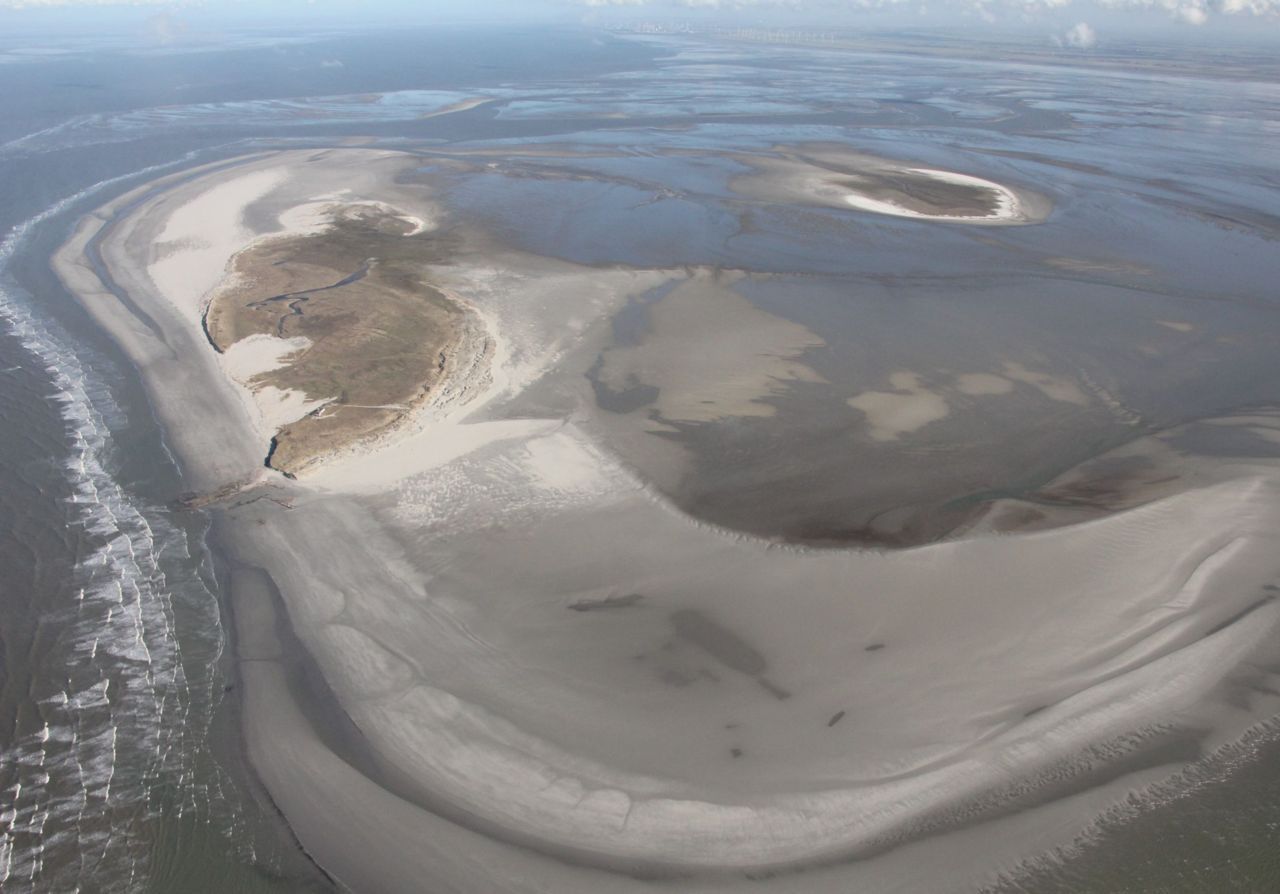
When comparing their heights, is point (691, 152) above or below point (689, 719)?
above

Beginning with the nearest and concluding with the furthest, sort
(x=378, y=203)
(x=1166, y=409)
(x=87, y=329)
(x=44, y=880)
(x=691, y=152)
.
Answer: (x=44, y=880), (x=1166, y=409), (x=87, y=329), (x=378, y=203), (x=691, y=152)

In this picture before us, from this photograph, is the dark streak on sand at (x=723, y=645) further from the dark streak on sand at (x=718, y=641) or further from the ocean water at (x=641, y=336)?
the ocean water at (x=641, y=336)

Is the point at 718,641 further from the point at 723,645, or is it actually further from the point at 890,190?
the point at 890,190

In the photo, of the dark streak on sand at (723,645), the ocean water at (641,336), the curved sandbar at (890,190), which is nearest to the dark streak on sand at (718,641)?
the dark streak on sand at (723,645)

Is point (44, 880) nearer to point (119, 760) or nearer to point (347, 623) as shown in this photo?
point (119, 760)

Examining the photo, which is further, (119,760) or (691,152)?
(691,152)

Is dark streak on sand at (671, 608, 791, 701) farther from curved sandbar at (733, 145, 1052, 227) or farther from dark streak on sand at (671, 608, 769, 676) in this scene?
curved sandbar at (733, 145, 1052, 227)

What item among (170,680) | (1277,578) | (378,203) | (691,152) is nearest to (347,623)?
(170,680)
